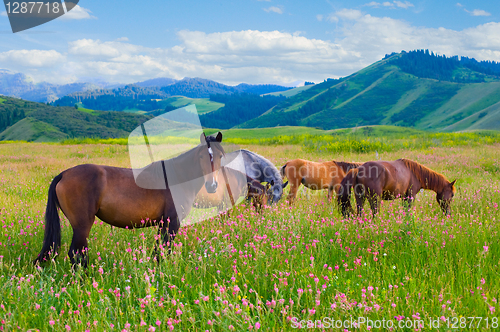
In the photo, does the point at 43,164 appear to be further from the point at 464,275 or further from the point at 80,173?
the point at 464,275

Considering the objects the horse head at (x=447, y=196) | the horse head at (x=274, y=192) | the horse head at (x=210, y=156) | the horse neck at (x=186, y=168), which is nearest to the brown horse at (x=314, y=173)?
the horse head at (x=274, y=192)

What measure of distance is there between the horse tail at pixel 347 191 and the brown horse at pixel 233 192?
1.82 meters

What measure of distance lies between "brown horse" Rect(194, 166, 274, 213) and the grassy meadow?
47 cm

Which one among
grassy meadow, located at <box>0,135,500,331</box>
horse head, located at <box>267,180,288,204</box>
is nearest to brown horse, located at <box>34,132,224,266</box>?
grassy meadow, located at <box>0,135,500,331</box>

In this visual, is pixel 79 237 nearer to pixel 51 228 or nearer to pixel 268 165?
pixel 51 228

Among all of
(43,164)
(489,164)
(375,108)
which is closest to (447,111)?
(375,108)

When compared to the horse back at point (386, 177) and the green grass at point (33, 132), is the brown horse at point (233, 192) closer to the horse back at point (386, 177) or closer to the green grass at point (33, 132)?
the horse back at point (386, 177)

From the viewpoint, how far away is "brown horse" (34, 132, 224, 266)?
407cm

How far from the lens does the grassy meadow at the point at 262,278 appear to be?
8.91 feet

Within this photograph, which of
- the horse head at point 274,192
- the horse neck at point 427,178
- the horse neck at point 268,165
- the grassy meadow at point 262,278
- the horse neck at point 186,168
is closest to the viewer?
the grassy meadow at point 262,278

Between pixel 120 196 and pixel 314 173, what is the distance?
6627 mm

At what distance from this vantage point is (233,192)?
24.1 ft

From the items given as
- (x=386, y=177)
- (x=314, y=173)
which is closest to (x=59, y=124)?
(x=314, y=173)

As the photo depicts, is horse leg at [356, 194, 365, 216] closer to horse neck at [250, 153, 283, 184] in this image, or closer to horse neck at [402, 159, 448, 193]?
horse neck at [402, 159, 448, 193]
